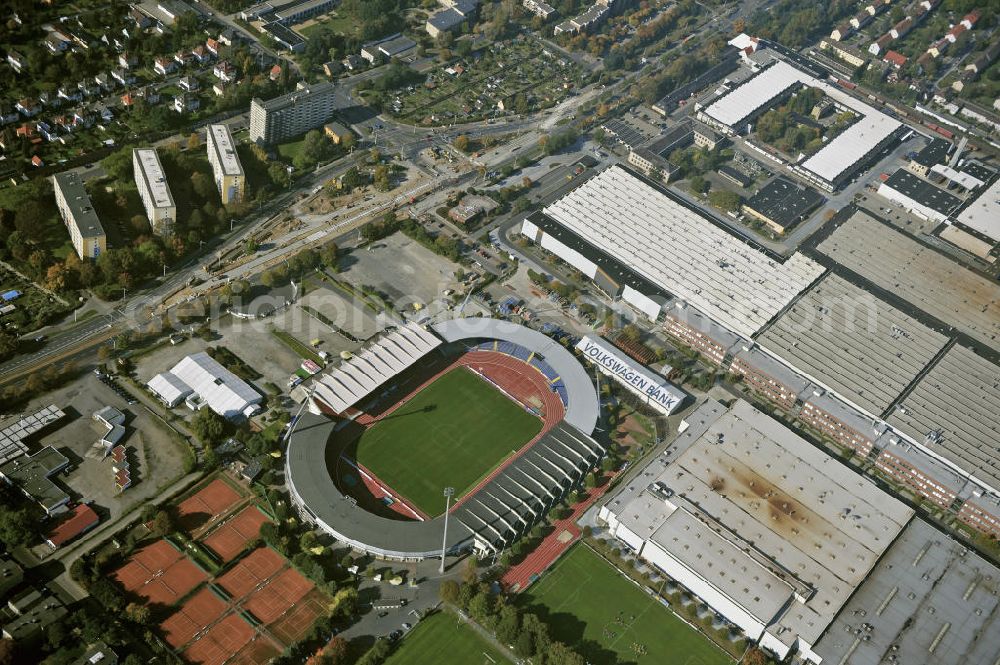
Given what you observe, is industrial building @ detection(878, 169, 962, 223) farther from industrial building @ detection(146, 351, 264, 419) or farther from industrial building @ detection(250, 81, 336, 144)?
industrial building @ detection(146, 351, 264, 419)

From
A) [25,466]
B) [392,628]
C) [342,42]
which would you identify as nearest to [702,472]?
[392,628]

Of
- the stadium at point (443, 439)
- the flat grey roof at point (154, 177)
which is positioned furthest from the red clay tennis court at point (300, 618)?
the flat grey roof at point (154, 177)

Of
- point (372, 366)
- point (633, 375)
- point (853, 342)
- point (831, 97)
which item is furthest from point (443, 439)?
point (831, 97)

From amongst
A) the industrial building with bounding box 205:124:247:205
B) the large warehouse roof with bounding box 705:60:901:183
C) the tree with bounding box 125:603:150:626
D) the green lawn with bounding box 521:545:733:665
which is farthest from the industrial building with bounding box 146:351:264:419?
the large warehouse roof with bounding box 705:60:901:183

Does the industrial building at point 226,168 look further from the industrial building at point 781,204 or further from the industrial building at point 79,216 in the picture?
the industrial building at point 781,204

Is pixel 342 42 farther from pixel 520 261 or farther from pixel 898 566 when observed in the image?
pixel 898 566

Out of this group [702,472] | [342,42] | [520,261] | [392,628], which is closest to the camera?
[392,628]

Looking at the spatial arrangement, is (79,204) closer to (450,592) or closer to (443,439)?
(443,439)
